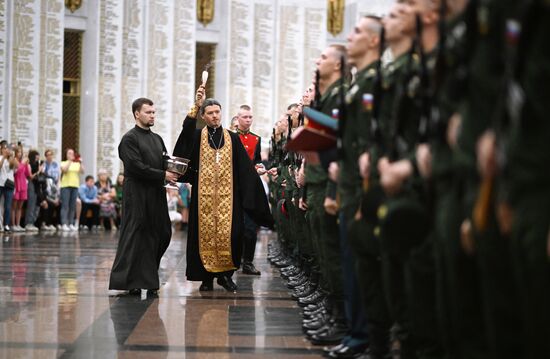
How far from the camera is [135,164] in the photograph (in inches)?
369

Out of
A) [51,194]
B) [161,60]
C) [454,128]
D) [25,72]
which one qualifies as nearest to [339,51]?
[454,128]

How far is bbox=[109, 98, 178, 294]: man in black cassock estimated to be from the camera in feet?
30.6

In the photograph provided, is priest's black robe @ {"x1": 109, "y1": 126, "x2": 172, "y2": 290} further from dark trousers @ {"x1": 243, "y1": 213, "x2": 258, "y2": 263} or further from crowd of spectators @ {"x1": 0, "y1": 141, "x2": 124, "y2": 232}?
crowd of spectators @ {"x1": 0, "y1": 141, "x2": 124, "y2": 232}

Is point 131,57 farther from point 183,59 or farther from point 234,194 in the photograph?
point 234,194

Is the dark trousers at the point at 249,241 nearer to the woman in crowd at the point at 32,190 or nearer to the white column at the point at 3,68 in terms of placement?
the woman in crowd at the point at 32,190

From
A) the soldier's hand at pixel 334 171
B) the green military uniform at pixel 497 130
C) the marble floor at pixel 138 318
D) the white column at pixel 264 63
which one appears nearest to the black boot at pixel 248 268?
the marble floor at pixel 138 318

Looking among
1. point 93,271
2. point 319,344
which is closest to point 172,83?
point 93,271

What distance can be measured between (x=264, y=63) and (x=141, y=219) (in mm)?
16489

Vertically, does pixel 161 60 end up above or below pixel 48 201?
above

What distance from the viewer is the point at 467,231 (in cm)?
354

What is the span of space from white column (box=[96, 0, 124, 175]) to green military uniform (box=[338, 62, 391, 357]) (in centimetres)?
1794

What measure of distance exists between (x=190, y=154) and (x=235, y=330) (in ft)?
10.6

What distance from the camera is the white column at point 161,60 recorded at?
23.8m

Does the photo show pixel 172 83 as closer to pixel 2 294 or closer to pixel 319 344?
pixel 2 294
